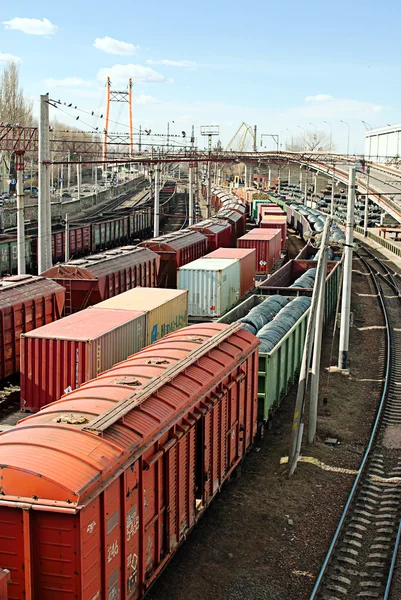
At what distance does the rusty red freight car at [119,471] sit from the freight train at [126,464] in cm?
2

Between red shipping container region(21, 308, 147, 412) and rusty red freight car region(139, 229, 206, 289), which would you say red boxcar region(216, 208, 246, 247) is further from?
red shipping container region(21, 308, 147, 412)

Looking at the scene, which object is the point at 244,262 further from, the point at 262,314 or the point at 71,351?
the point at 71,351

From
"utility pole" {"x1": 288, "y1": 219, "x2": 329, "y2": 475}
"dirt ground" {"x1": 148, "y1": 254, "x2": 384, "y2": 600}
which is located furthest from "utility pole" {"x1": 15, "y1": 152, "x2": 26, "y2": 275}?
"utility pole" {"x1": 288, "y1": 219, "x2": 329, "y2": 475}

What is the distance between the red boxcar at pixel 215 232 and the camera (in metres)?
42.9

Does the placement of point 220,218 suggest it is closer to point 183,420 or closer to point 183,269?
point 183,269

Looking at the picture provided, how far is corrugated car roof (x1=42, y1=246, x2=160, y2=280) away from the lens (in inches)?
969

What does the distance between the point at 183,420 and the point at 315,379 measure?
7.23m

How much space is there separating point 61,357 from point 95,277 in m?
8.79

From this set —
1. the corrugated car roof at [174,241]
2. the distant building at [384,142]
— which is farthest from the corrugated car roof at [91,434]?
the distant building at [384,142]

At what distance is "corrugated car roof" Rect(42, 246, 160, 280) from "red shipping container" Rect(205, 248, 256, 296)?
431 centimetres

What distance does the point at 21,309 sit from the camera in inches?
799

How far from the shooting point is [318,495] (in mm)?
15523

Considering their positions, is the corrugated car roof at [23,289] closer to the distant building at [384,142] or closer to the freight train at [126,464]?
the freight train at [126,464]

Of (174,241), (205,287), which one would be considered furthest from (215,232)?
(205,287)
